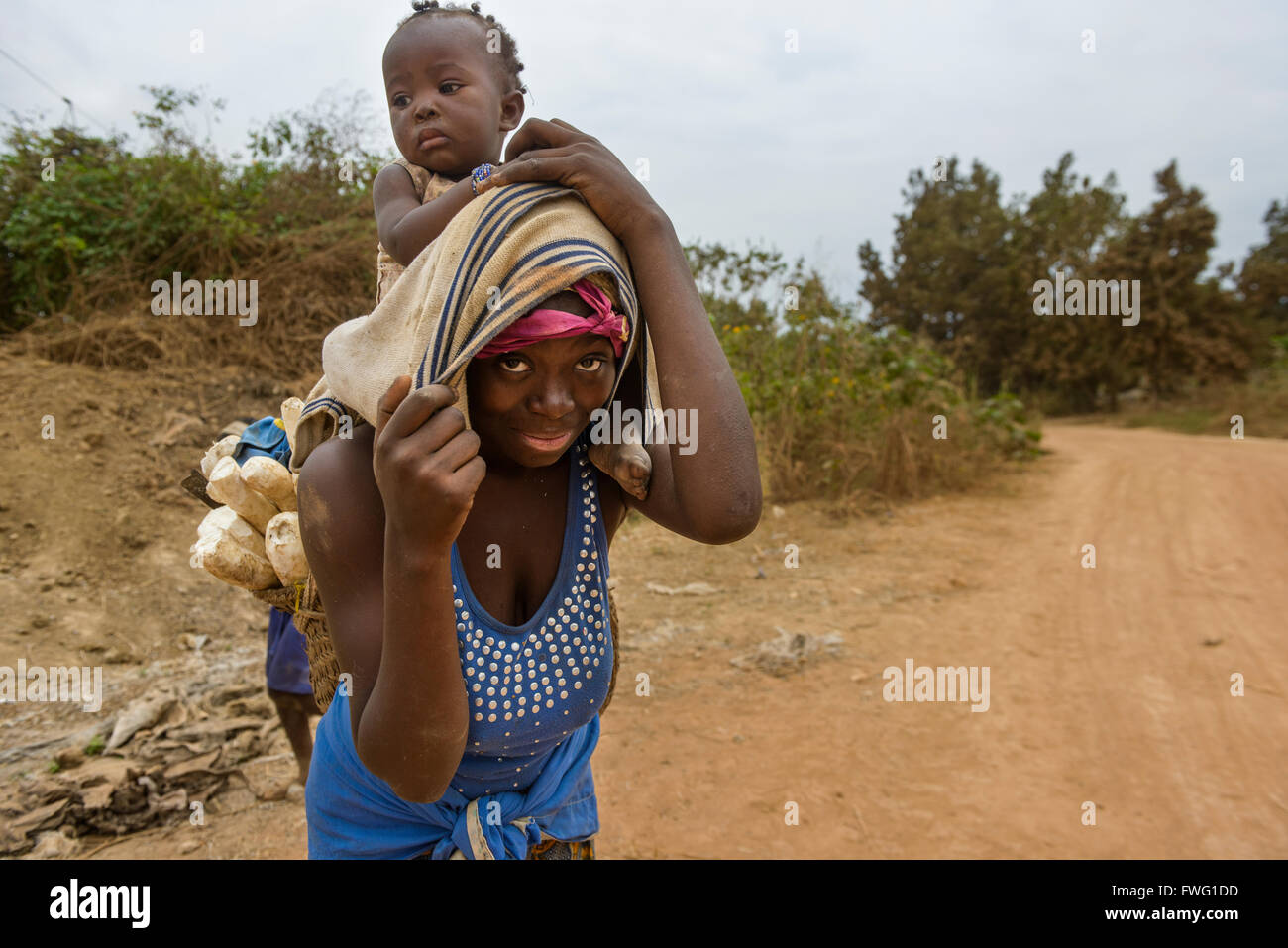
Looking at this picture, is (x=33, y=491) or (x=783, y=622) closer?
(x=783, y=622)

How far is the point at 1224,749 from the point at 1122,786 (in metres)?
0.70

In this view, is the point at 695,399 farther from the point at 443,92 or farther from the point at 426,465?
the point at 443,92

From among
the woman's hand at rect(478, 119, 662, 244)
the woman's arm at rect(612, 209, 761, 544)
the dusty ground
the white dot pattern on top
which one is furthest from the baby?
the dusty ground

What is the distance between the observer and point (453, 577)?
50.2 inches

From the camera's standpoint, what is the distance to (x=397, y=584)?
41.5 inches

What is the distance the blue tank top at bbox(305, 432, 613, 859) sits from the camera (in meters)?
1.27

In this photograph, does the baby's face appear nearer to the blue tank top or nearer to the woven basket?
the blue tank top

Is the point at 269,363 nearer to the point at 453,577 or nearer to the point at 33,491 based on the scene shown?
the point at 33,491

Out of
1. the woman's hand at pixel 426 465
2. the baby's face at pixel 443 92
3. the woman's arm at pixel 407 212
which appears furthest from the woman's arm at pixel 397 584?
the baby's face at pixel 443 92

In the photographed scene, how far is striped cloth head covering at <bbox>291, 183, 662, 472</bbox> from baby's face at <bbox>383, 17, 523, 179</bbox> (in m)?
0.52

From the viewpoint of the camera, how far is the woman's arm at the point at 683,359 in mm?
1296

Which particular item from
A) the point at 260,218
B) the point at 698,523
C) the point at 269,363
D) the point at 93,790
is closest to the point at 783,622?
the point at 93,790

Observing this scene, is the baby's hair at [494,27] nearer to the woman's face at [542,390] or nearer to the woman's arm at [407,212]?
the woman's arm at [407,212]

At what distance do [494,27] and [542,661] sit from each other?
1313 millimetres
